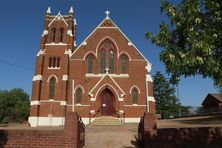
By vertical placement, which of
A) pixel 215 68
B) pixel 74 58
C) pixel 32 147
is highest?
pixel 74 58

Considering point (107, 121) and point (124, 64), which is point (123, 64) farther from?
point (107, 121)

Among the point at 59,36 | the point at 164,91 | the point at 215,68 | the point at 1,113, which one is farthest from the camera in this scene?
the point at 1,113

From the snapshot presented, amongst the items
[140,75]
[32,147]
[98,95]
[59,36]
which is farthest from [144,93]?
[32,147]

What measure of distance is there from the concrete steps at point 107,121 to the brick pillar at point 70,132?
1835 centimetres

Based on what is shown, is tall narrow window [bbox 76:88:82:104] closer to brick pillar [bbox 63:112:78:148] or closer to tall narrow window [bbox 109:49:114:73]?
tall narrow window [bbox 109:49:114:73]

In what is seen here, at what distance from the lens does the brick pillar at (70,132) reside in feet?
38.3

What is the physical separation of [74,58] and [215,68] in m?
28.2

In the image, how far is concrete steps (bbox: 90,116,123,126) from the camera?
3005 centimetres

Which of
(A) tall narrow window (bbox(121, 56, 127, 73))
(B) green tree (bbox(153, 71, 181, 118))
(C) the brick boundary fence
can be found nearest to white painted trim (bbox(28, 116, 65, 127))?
(A) tall narrow window (bbox(121, 56, 127, 73))

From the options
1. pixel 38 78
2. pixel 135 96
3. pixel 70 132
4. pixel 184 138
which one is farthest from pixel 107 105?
pixel 70 132

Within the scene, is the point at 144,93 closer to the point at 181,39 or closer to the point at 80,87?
the point at 80,87

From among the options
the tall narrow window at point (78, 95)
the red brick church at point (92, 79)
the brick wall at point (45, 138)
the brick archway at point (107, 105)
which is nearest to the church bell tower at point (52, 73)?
the red brick church at point (92, 79)

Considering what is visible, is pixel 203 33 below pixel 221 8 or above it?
below

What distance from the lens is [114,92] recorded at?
33.8 meters
